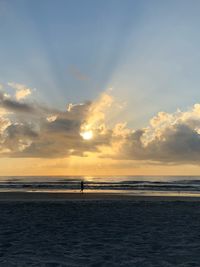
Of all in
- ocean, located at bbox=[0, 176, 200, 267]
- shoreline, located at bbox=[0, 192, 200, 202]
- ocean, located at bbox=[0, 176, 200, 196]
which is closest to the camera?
ocean, located at bbox=[0, 176, 200, 267]

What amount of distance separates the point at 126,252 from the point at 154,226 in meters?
6.27

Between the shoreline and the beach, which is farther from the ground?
the shoreline

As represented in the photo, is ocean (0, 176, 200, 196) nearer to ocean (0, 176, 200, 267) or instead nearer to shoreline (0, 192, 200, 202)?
shoreline (0, 192, 200, 202)

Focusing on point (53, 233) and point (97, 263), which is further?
point (53, 233)

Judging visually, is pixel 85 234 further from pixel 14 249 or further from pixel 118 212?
pixel 118 212

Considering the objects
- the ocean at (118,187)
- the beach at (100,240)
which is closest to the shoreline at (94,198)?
the ocean at (118,187)

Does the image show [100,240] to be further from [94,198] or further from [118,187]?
[118,187]

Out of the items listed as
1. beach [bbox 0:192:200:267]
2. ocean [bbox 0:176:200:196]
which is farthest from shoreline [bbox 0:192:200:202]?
beach [bbox 0:192:200:267]

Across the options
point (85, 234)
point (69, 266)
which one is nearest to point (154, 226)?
point (85, 234)

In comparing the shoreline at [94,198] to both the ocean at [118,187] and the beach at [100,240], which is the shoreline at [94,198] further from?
the beach at [100,240]

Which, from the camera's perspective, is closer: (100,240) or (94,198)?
(100,240)

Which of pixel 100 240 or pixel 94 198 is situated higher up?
pixel 94 198

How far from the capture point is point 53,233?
1641cm

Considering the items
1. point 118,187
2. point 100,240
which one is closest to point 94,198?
point 100,240
